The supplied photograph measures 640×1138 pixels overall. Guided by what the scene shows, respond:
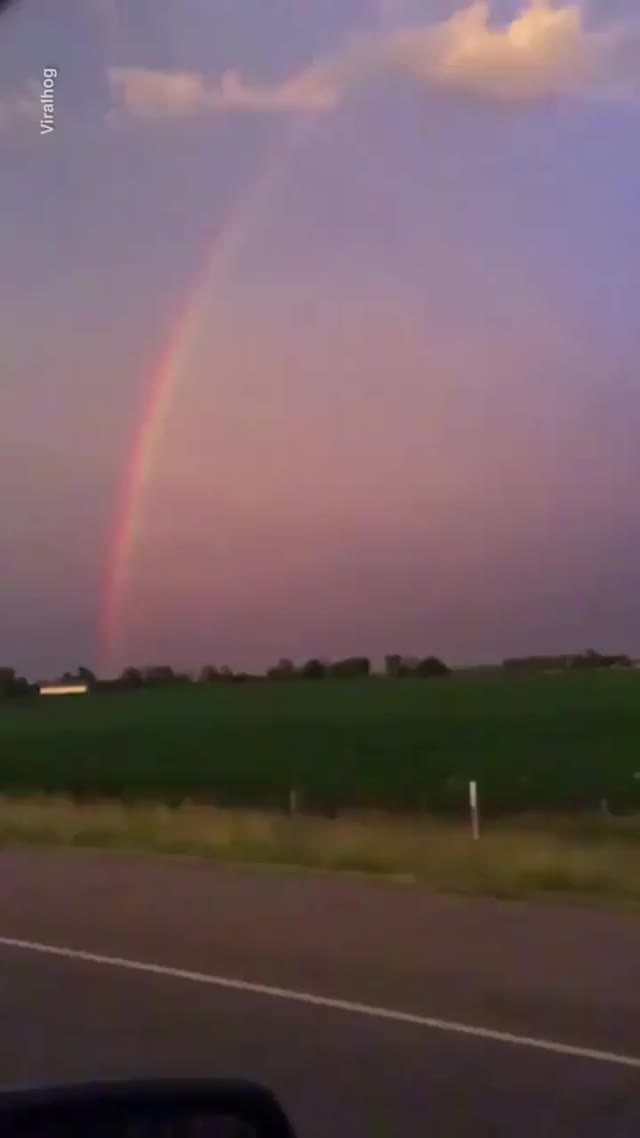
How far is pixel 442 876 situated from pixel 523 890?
1.70 m

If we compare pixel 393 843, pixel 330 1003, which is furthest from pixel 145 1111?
pixel 393 843

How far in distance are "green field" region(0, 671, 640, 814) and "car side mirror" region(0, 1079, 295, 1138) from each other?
3458 centimetres

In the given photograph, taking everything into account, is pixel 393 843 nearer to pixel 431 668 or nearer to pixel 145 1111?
pixel 145 1111

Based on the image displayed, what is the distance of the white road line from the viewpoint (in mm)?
8961

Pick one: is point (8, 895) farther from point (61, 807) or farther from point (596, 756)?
point (596, 756)

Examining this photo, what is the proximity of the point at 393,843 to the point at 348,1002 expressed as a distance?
11.3 m

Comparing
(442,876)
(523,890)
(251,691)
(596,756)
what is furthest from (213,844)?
(251,691)

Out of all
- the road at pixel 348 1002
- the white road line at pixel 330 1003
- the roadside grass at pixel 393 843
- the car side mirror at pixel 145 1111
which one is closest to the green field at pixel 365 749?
the roadside grass at pixel 393 843

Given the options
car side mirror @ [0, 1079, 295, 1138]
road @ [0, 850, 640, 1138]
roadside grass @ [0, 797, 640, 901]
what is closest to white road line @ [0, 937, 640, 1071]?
road @ [0, 850, 640, 1138]

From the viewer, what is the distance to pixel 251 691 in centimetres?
10106

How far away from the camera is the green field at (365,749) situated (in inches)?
1690

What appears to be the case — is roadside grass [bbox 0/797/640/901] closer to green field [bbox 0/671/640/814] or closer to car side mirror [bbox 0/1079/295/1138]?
green field [bbox 0/671/640/814]

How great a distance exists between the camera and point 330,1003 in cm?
1085

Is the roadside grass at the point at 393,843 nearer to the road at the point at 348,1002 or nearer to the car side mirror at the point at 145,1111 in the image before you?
the road at the point at 348,1002
